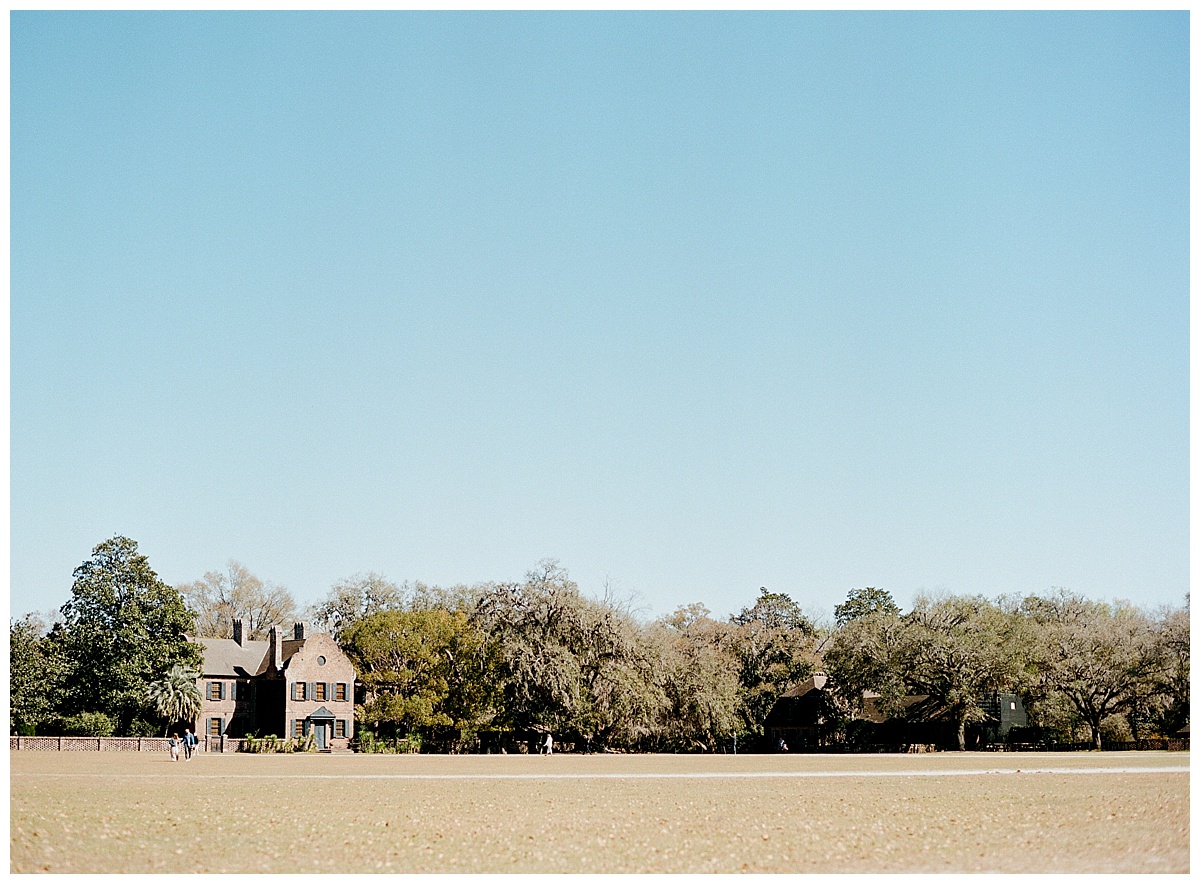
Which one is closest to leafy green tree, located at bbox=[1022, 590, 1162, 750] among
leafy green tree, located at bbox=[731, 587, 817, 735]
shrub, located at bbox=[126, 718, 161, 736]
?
leafy green tree, located at bbox=[731, 587, 817, 735]

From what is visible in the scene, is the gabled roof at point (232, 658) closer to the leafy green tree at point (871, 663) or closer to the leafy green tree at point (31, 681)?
the leafy green tree at point (31, 681)

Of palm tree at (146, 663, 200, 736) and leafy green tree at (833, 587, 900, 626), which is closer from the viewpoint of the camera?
palm tree at (146, 663, 200, 736)

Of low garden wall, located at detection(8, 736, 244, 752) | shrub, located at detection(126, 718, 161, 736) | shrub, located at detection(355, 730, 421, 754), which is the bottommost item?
shrub, located at detection(355, 730, 421, 754)

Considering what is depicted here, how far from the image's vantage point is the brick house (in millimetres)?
66250

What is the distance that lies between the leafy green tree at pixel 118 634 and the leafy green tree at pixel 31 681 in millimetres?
621

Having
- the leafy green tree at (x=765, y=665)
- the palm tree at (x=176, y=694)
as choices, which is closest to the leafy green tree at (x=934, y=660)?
the leafy green tree at (x=765, y=665)

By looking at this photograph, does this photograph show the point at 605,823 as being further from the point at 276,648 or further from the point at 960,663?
the point at 276,648

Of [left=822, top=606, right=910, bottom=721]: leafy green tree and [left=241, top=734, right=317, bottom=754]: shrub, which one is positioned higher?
[left=822, top=606, right=910, bottom=721]: leafy green tree

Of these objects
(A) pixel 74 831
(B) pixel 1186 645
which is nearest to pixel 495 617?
(B) pixel 1186 645

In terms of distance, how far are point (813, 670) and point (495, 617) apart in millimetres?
21450

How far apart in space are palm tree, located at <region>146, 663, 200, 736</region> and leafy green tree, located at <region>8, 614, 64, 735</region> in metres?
4.17

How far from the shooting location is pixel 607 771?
123 ft

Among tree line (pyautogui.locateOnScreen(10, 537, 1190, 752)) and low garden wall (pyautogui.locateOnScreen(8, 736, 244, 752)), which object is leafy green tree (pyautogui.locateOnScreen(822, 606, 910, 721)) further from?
low garden wall (pyautogui.locateOnScreen(8, 736, 244, 752))

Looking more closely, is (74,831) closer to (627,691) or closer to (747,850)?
(747,850)
